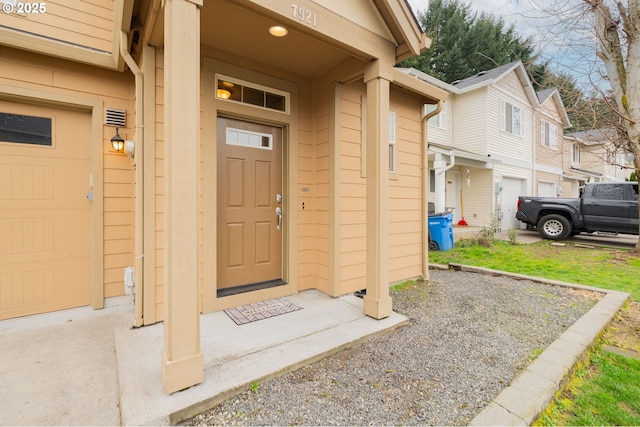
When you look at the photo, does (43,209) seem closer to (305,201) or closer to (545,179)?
(305,201)

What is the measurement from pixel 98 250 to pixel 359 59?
3401 mm

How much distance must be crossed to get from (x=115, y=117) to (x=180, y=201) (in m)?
2.19

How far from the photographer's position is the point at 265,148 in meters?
3.57

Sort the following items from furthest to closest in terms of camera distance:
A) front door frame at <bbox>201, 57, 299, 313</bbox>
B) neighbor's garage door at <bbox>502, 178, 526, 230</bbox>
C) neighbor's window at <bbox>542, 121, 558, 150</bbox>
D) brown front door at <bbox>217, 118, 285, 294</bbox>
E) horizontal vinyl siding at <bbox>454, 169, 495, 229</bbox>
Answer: neighbor's window at <bbox>542, 121, 558, 150</bbox>, neighbor's garage door at <bbox>502, 178, 526, 230</bbox>, horizontal vinyl siding at <bbox>454, 169, 495, 229</bbox>, brown front door at <bbox>217, 118, 285, 294</bbox>, front door frame at <bbox>201, 57, 299, 313</bbox>

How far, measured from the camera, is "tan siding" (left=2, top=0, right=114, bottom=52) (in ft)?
9.67

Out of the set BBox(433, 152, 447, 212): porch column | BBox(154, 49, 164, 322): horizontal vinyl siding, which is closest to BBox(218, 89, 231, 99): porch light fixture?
BBox(154, 49, 164, 322): horizontal vinyl siding

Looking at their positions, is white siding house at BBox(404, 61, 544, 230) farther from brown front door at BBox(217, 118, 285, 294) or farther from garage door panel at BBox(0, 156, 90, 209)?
garage door panel at BBox(0, 156, 90, 209)

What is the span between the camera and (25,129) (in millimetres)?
2943

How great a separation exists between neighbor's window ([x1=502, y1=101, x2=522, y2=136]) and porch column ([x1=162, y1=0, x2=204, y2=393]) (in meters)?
11.9

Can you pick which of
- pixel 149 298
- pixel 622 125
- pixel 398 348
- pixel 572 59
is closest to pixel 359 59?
pixel 398 348

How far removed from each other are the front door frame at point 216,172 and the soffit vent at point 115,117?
3.33 ft

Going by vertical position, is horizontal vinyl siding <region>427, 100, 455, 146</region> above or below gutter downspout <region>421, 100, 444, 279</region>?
above

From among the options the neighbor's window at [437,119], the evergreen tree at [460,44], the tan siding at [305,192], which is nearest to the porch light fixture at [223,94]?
the tan siding at [305,192]
